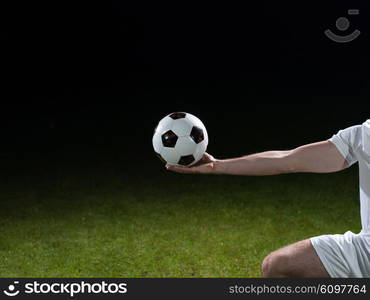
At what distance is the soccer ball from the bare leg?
0.67 metres

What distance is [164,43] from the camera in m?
22.4

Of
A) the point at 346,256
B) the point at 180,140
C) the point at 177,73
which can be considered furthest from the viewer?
the point at 177,73

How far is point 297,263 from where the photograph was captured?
9.59 ft

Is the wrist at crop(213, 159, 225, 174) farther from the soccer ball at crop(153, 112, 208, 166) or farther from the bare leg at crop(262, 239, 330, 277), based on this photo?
the bare leg at crop(262, 239, 330, 277)

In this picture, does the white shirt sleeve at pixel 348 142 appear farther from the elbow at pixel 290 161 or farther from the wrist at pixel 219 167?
the wrist at pixel 219 167

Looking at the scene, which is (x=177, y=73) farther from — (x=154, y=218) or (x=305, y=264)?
(x=305, y=264)

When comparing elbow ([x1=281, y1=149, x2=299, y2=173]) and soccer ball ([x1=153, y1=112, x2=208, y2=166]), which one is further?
soccer ball ([x1=153, y1=112, x2=208, y2=166])

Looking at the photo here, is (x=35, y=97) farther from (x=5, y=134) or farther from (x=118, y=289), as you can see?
(x=118, y=289)

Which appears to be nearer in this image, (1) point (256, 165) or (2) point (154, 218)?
(1) point (256, 165)

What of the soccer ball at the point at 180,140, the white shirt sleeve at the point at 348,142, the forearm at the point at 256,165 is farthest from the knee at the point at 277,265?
the soccer ball at the point at 180,140

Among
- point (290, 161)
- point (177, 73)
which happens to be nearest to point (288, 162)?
point (290, 161)

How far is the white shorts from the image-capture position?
2885 millimetres

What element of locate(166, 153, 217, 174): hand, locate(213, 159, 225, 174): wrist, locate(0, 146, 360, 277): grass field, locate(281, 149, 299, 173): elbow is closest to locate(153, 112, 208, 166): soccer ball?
locate(166, 153, 217, 174): hand

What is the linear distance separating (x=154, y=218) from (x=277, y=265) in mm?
2994
